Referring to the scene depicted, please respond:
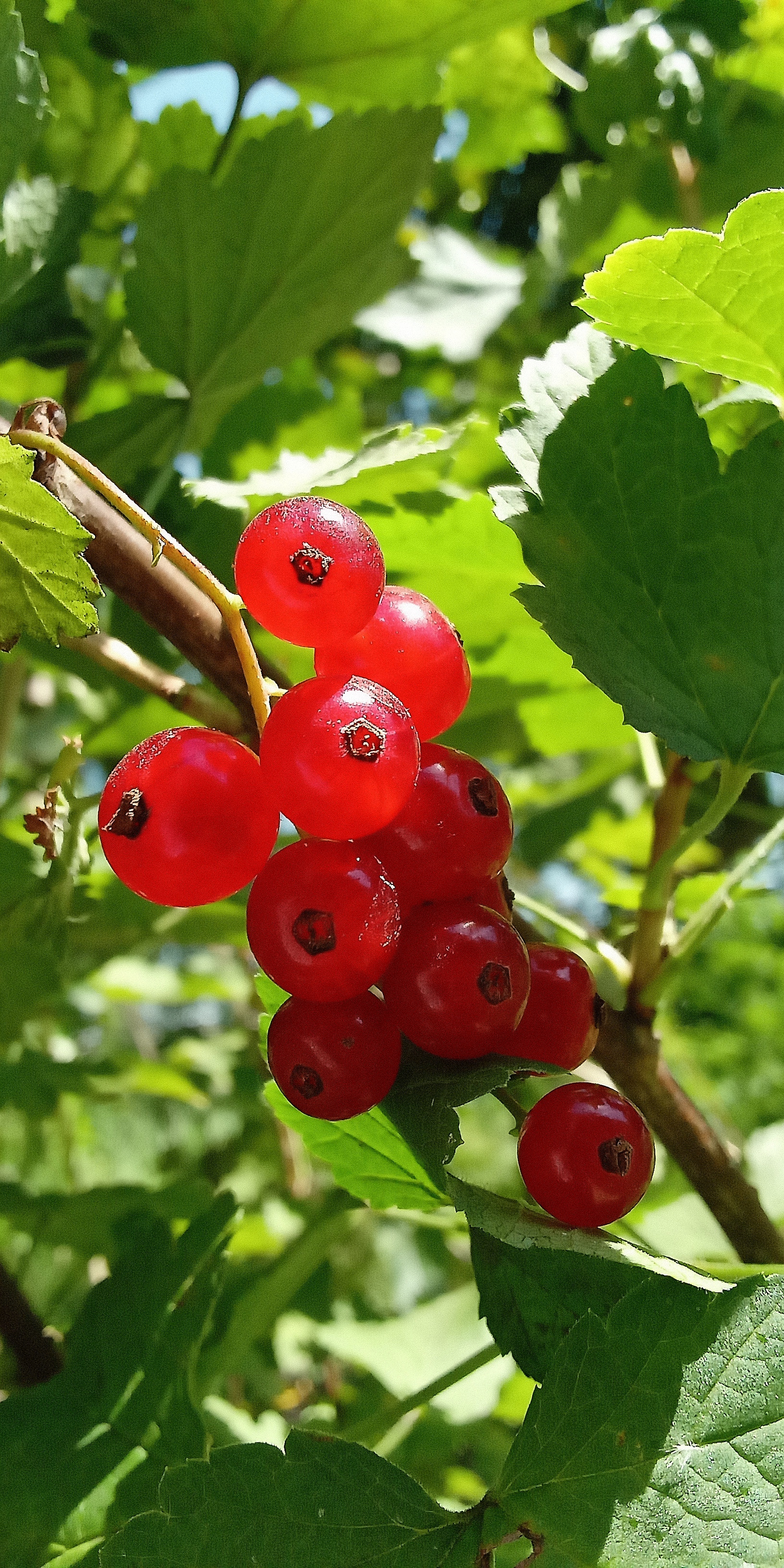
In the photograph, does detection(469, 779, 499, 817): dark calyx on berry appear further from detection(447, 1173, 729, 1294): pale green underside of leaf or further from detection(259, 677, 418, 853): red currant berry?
detection(447, 1173, 729, 1294): pale green underside of leaf

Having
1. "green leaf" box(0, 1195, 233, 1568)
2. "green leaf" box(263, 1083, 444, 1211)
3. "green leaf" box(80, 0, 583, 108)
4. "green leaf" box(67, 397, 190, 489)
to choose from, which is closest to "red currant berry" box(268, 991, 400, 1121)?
"green leaf" box(263, 1083, 444, 1211)

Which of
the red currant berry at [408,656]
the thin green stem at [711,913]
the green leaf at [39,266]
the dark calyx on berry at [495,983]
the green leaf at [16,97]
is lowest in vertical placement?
the thin green stem at [711,913]

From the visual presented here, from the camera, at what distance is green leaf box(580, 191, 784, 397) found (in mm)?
633

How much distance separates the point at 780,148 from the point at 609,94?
1.00ft

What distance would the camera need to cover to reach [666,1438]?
0.54m

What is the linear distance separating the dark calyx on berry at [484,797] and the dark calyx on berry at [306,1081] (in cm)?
15

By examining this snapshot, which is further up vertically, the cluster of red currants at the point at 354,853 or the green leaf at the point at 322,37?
the green leaf at the point at 322,37

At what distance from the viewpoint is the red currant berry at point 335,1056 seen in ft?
1.82

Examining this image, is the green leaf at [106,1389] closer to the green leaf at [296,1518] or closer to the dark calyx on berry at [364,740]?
the green leaf at [296,1518]

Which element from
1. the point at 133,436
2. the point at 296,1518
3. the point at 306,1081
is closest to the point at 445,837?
the point at 306,1081

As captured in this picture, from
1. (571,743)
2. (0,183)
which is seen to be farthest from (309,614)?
(571,743)

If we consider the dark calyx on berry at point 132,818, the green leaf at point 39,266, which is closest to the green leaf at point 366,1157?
the dark calyx on berry at point 132,818

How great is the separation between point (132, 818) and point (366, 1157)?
0.95ft

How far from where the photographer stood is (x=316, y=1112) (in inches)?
22.4
